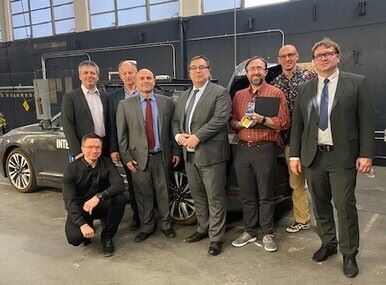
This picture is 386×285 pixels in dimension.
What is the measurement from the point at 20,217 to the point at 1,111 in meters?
8.80

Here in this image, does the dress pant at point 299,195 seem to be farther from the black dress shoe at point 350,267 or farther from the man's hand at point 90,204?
the man's hand at point 90,204

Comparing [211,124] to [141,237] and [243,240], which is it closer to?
[243,240]

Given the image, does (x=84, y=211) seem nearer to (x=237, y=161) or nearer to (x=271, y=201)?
(x=237, y=161)

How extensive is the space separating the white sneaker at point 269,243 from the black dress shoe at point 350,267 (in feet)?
1.94

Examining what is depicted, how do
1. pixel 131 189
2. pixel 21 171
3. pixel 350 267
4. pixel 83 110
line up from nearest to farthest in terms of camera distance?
1. pixel 350 267
2. pixel 83 110
3. pixel 131 189
4. pixel 21 171

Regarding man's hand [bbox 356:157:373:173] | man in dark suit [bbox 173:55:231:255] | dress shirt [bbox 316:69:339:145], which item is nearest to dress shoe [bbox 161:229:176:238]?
man in dark suit [bbox 173:55:231:255]

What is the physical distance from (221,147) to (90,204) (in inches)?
45.3

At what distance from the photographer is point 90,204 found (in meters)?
3.07

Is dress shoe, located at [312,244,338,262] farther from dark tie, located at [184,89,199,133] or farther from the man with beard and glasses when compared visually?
dark tie, located at [184,89,199,133]

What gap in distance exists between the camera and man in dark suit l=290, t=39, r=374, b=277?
8.14 feet

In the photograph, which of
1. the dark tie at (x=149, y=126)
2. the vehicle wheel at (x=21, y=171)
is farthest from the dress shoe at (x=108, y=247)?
the vehicle wheel at (x=21, y=171)

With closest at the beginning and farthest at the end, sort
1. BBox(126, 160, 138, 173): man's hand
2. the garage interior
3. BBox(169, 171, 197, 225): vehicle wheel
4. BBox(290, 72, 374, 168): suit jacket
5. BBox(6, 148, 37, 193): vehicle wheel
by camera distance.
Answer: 1. BBox(290, 72, 374, 168): suit jacket
2. the garage interior
3. BBox(126, 160, 138, 173): man's hand
4. BBox(169, 171, 197, 225): vehicle wheel
5. BBox(6, 148, 37, 193): vehicle wheel

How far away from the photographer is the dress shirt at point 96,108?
3.38 meters

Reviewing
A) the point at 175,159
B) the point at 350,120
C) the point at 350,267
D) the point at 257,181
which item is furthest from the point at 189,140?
the point at 350,267
